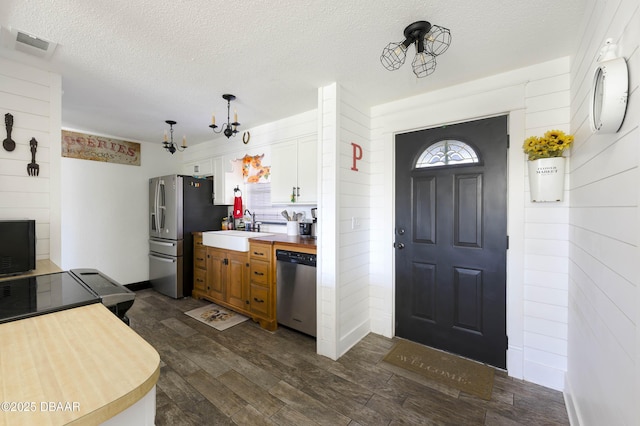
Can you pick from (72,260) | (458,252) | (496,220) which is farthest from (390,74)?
(72,260)

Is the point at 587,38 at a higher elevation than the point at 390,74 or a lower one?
lower

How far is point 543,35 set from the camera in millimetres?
1741

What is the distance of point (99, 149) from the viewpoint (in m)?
3.93

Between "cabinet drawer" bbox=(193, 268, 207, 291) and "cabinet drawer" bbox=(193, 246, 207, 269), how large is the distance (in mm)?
69

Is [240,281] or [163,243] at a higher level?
[163,243]

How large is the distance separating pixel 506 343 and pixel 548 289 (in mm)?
546

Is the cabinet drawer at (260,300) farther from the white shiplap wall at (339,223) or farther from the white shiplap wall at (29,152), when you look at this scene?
the white shiplap wall at (29,152)

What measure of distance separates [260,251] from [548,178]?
8.54 feet

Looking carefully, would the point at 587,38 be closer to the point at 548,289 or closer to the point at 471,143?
the point at 471,143

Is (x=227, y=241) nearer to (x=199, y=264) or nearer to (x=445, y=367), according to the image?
(x=199, y=264)

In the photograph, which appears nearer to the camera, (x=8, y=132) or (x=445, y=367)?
(x=8, y=132)

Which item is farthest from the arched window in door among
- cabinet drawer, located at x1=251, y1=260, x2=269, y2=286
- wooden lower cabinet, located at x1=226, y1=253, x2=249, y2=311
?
wooden lower cabinet, located at x1=226, y1=253, x2=249, y2=311

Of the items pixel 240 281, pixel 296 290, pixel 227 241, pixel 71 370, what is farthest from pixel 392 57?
pixel 240 281

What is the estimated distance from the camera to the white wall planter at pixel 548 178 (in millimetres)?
1883
